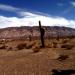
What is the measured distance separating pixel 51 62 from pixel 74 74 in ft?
16.8

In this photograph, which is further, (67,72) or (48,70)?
(48,70)

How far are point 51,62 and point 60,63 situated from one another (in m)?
0.93

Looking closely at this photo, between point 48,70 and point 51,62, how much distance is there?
321 cm

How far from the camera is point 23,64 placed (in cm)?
1919

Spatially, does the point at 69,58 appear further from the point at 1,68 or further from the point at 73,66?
the point at 1,68

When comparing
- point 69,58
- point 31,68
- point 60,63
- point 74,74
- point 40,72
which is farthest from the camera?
point 69,58

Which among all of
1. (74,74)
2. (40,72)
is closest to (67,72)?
(74,74)

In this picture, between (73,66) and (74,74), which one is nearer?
(74,74)

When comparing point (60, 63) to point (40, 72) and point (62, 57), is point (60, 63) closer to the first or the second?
point (62, 57)

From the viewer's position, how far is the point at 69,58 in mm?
21000

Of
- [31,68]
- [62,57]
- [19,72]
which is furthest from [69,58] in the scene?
[19,72]

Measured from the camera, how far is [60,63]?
1898cm

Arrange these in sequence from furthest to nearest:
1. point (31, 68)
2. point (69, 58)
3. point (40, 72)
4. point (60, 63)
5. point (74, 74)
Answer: point (69, 58) < point (60, 63) < point (31, 68) < point (40, 72) < point (74, 74)

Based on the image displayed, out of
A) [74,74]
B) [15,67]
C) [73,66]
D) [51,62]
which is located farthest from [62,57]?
[74,74]
